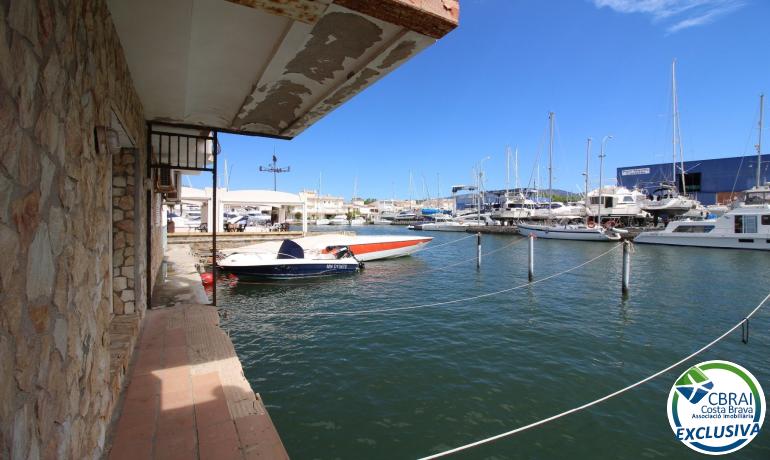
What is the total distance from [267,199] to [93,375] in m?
18.6

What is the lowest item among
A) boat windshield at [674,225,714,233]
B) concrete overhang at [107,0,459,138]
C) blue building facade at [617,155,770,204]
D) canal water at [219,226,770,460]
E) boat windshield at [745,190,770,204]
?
canal water at [219,226,770,460]

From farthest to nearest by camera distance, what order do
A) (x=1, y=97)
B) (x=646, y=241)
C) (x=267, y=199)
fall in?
(x=646, y=241) → (x=267, y=199) → (x=1, y=97)

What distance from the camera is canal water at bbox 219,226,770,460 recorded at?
4.44 meters

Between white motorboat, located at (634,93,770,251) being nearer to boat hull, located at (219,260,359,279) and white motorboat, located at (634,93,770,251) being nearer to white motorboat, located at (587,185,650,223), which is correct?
white motorboat, located at (587,185,650,223)

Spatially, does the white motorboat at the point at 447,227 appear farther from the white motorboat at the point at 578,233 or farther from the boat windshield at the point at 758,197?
the boat windshield at the point at 758,197

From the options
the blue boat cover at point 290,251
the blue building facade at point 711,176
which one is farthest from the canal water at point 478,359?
the blue building facade at point 711,176

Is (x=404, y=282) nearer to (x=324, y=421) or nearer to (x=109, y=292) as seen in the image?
(x=324, y=421)

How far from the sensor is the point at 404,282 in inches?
580

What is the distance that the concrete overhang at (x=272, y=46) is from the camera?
200cm

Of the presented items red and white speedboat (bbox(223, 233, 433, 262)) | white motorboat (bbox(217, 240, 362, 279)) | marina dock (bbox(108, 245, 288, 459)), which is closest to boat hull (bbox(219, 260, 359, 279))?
white motorboat (bbox(217, 240, 362, 279))

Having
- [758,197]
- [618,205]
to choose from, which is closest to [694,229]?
[758,197]

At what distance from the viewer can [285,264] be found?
14.0 meters

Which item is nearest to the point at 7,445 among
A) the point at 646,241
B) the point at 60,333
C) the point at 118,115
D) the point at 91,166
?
the point at 60,333

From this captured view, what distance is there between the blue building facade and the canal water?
40.1 m
